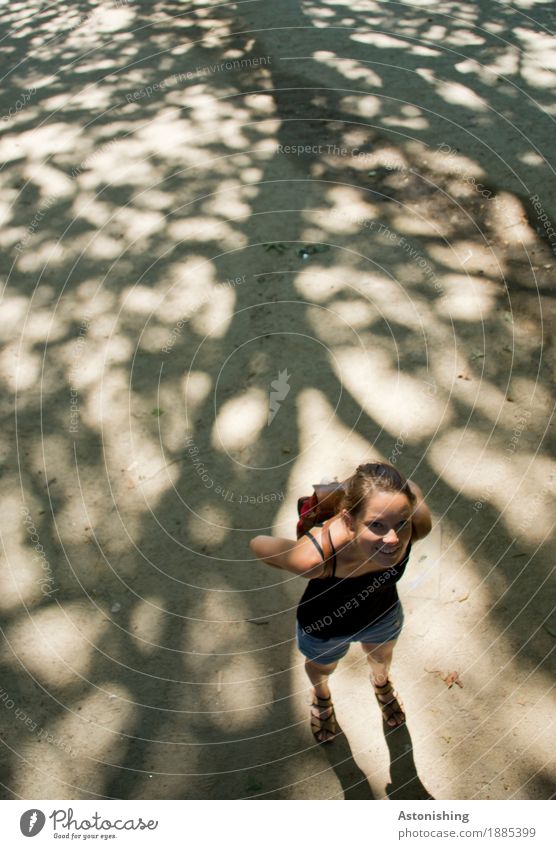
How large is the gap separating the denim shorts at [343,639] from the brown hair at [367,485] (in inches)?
27.3

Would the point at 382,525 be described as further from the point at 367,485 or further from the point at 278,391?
the point at 278,391

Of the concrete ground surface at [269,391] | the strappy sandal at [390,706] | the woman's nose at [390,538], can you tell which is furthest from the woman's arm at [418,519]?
the concrete ground surface at [269,391]

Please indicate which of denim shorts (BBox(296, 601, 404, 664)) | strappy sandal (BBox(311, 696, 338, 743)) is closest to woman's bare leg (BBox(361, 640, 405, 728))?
denim shorts (BBox(296, 601, 404, 664))

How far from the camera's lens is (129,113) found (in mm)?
8398

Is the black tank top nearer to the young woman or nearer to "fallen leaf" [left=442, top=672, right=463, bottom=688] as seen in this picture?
the young woman

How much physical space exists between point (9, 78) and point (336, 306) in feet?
19.5

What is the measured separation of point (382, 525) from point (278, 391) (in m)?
2.62

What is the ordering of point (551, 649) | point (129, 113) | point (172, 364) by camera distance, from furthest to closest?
point (129, 113) → point (172, 364) → point (551, 649)

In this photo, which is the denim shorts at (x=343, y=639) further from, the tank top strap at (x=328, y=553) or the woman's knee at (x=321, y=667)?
the tank top strap at (x=328, y=553)

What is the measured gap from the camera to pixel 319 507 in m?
3.23
